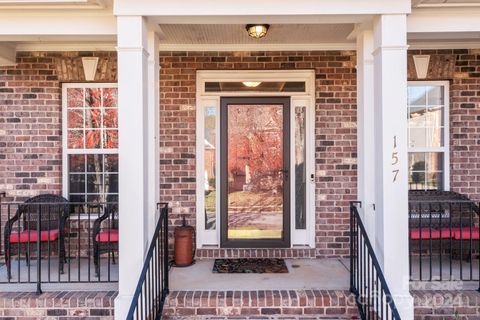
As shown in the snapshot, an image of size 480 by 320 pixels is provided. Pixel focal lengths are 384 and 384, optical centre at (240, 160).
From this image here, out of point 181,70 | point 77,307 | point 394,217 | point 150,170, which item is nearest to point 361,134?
point 394,217

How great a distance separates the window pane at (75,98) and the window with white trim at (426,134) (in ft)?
14.4

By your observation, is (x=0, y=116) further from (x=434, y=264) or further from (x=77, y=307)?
(x=434, y=264)

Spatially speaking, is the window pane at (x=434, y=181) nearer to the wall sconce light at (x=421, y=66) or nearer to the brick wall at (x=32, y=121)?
the wall sconce light at (x=421, y=66)

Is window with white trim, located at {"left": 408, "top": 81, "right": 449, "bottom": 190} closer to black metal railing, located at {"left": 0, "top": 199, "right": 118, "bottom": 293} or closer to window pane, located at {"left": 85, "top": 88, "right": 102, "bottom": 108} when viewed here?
black metal railing, located at {"left": 0, "top": 199, "right": 118, "bottom": 293}

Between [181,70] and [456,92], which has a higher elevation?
[181,70]

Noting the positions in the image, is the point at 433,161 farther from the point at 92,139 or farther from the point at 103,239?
the point at 92,139

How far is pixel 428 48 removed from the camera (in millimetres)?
4918

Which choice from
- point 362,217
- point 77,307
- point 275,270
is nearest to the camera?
point 77,307

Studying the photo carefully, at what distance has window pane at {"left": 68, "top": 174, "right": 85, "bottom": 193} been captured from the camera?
16.9 feet

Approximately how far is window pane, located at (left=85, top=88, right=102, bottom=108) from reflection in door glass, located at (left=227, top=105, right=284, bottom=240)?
1.76 meters

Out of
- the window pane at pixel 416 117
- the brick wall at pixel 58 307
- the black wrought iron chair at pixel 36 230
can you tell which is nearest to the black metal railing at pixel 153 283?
the brick wall at pixel 58 307

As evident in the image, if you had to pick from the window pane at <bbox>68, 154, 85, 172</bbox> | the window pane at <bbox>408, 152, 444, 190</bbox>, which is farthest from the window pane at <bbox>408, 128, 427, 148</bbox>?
the window pane at <bbox>68, 154, 85, 172</bbox>

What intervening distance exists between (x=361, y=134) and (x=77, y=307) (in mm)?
3246

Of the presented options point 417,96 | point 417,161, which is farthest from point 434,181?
point 417,96
